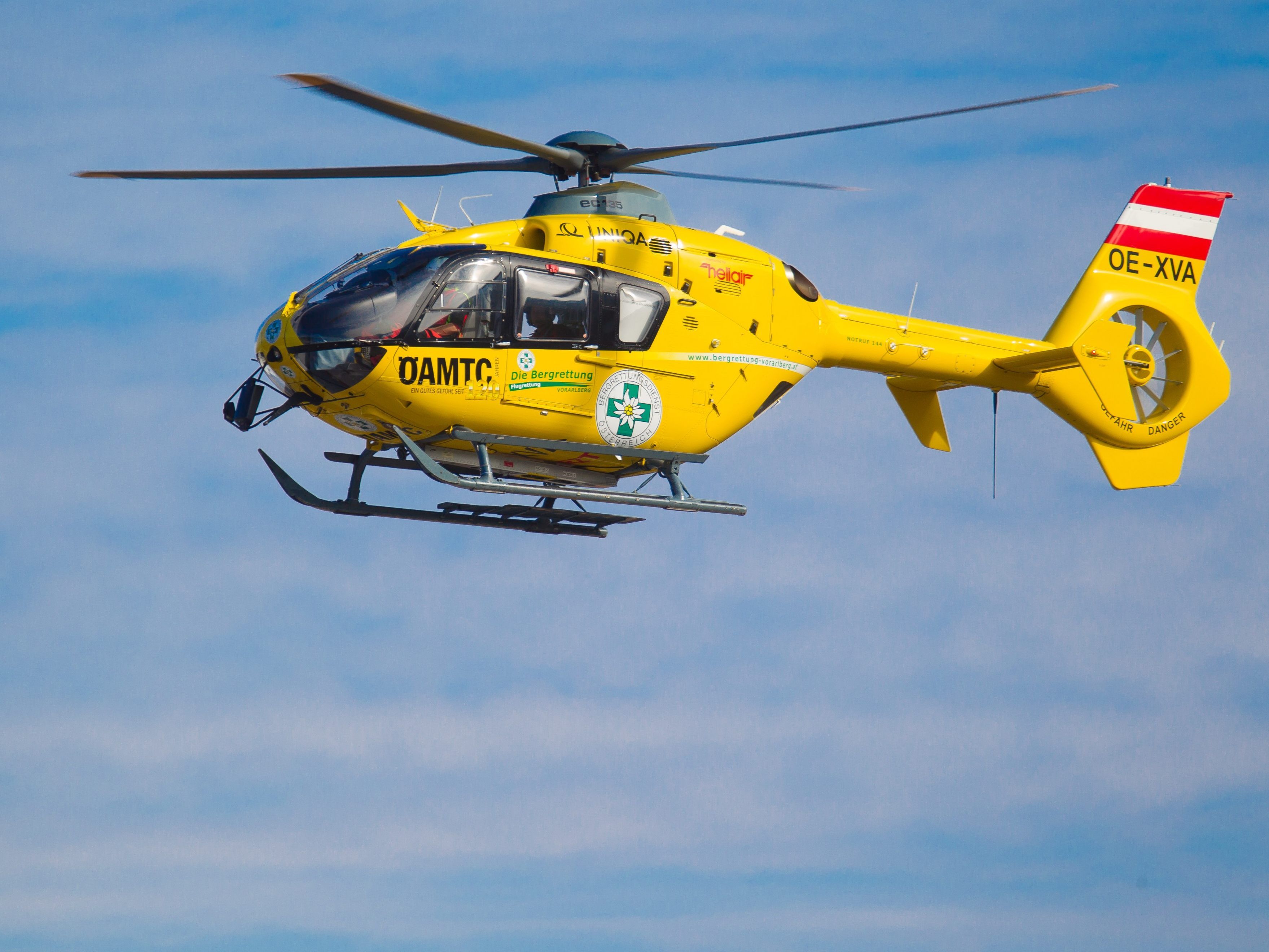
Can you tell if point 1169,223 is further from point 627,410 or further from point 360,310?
point 360,310

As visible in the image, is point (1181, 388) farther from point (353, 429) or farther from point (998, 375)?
point (353, 429)

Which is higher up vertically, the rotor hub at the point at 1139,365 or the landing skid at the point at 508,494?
the rotor hub at the point at 1139,365

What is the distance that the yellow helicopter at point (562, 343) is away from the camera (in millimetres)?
18031

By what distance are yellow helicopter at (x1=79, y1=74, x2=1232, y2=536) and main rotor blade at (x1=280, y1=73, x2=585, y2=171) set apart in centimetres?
3

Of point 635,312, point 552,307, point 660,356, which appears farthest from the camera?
point 660,356

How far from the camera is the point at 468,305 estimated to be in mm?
18250

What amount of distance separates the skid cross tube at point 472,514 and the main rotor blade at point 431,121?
4033 millimetres

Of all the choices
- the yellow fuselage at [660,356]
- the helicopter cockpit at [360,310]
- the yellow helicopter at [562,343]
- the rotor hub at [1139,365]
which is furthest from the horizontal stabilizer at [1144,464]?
the helicopter cockpit at [360,310]

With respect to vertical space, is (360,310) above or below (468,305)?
below

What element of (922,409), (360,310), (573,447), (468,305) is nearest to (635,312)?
(573,447)

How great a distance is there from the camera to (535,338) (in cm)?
1873

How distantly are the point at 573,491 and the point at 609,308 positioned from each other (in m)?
2.31

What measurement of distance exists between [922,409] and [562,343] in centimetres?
730

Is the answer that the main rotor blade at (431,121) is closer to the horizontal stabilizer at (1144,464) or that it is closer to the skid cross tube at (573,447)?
the skid cross tube at (573,447)
